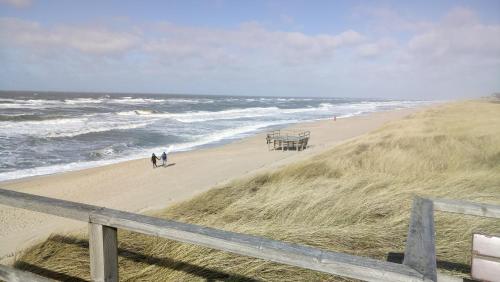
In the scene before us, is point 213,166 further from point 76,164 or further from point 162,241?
point 162,241

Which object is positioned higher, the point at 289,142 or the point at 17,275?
the point at 17,275

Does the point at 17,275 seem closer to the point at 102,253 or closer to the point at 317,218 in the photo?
the point at 102,253

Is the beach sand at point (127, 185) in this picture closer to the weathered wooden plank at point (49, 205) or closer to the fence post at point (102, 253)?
the weathered wooden plank at point (49, 205)

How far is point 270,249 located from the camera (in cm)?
179

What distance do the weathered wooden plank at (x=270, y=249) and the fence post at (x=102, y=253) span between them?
7 cm

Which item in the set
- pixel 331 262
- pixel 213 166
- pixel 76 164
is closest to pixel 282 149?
pixel 213 166

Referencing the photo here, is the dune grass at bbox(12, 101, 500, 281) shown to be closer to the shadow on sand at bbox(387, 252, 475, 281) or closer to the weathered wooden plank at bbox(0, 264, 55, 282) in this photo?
the shadow on sand at bbox(387, 252, 475, 281)

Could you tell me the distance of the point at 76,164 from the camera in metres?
18.6

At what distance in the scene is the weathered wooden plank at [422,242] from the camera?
1567 millimetres

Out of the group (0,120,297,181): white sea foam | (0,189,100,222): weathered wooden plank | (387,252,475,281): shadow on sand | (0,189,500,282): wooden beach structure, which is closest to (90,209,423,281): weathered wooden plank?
(0,189,500,282): wooden beach structure

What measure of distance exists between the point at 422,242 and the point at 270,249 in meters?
0.75

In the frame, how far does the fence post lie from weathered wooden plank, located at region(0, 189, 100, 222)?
0.34 feet

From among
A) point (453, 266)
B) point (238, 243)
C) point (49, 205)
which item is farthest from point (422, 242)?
point (453, 266)

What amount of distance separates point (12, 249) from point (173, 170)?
29.8ft
